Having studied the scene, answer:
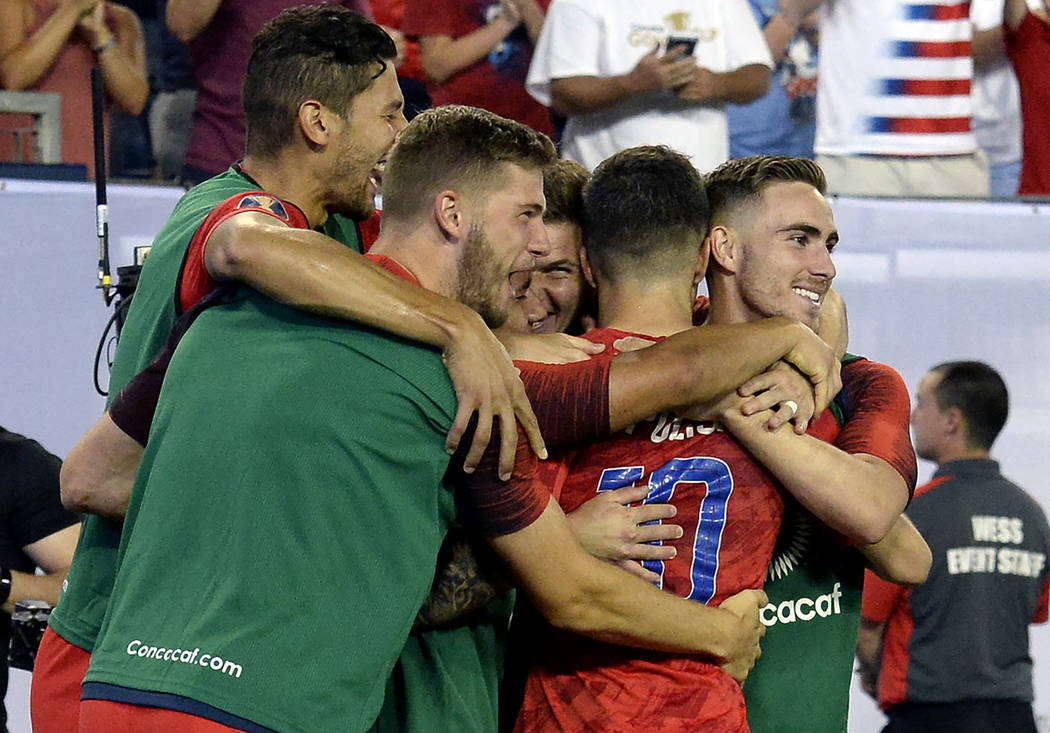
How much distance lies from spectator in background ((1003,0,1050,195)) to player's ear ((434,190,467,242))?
410cm

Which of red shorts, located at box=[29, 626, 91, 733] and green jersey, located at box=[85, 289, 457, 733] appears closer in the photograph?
green jersey, located at box=[85, 289, 457, 733]

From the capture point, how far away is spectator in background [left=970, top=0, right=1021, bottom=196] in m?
5.71

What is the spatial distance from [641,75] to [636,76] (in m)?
0.02

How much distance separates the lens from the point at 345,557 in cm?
191

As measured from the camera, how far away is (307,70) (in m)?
2.70

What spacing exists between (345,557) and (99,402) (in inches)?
117

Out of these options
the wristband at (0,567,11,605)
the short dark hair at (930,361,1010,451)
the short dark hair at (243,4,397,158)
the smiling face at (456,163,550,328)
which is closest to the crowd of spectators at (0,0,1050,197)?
the short dark hair at (930,361,1010,451)

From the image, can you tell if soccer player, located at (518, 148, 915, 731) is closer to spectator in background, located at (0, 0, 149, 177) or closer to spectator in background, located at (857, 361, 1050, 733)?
spectator in background, located at (857, 361, 1050, 733)

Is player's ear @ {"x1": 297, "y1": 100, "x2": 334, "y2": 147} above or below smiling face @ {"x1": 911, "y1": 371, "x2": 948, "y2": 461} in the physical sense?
above

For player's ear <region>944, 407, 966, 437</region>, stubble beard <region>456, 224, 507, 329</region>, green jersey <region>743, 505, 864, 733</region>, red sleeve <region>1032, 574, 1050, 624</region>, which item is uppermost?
stubble beard <region>456, 224, 507, 329</region>

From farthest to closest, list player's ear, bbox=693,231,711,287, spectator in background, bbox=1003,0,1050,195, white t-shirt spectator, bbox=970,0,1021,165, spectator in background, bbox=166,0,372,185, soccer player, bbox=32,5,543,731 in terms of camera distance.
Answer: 1. white t-shirt spectator, bbox=970,0,1021,165
2. spectator in background, bbox=1003,0,1050,195
3. spectator in background, bbox=166,0,372,185
4. player's ear, bbox=693,231,711,287
5. soccer player, bbox=32,5,543,731

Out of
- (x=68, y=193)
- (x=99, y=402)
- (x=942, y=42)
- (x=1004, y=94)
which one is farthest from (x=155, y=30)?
(x=1004, y=94)

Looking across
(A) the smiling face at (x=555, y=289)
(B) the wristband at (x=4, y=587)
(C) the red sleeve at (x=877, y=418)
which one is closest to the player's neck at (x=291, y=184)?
(A) the smiling face at (x=555, y=289)

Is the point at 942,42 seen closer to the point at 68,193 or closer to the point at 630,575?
the point at 68,193
